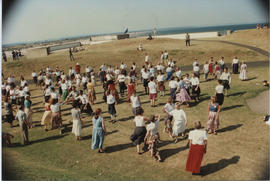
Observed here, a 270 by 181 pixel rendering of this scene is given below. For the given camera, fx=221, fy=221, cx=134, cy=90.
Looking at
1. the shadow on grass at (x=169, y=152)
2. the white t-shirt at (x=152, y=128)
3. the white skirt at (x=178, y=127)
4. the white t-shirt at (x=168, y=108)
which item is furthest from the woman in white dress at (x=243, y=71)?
the white t-shirt at (x=152, y=128)

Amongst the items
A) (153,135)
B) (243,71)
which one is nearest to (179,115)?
(153,135)

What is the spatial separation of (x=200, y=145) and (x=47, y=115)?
852 cm

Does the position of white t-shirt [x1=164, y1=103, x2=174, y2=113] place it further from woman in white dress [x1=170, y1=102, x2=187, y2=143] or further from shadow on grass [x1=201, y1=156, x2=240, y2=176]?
shadow on grass [x1=201, y1=156, x2=240, y2=176]

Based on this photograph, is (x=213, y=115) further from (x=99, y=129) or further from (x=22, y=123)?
(x=22, y=123)

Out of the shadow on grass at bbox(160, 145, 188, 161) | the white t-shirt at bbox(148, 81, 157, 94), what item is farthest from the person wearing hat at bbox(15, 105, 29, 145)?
the white t-shirt at bbox(148, 81, 157, 94)

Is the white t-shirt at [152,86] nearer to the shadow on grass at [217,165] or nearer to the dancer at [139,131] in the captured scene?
the dancer at [139,131]

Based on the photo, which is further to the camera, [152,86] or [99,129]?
[152,86]

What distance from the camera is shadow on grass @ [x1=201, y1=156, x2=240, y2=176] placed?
769cm

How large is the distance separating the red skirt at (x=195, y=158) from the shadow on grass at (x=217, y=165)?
1.32ft

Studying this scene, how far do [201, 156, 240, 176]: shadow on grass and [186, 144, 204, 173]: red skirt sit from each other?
401mm

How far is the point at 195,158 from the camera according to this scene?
7504 mm

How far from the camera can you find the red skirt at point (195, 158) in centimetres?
744

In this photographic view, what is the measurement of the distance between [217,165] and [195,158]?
113cm

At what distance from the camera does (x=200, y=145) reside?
24.4ft
